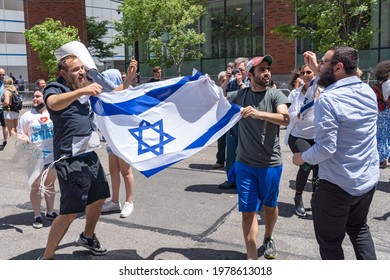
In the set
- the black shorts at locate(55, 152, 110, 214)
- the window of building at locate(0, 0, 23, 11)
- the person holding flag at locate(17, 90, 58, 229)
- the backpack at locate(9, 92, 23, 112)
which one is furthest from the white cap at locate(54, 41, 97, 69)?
the window of building at locate(0, 0, 23, 11)

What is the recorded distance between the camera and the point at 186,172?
8297mm

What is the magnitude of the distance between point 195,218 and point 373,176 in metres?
2.84

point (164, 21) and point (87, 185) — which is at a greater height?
point (164, 21)

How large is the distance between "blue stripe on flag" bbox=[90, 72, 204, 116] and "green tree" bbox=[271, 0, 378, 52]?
35.8ft

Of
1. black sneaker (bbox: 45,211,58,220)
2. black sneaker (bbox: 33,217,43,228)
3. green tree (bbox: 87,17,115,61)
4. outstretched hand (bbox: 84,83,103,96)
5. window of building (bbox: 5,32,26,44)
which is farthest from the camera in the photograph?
window of building (bbox: 5,32,26,44)

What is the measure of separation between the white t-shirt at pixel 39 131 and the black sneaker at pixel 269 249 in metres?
2.76

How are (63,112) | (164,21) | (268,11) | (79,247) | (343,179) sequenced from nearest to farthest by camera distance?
(343,179) → (63,112) → (79,247) → (164,21) → (268,11)

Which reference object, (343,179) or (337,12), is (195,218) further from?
(337,12)

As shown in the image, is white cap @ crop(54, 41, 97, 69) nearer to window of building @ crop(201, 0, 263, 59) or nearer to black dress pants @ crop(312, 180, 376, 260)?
black dress pants @ crop(312, 180, 376, 260)

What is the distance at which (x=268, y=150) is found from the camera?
403 centimetres

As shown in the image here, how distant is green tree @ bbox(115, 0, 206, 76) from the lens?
20.4m

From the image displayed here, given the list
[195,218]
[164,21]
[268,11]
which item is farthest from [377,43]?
[195,218]

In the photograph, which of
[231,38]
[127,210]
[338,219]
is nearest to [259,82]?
[338,219]

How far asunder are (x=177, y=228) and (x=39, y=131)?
208 centimetres
